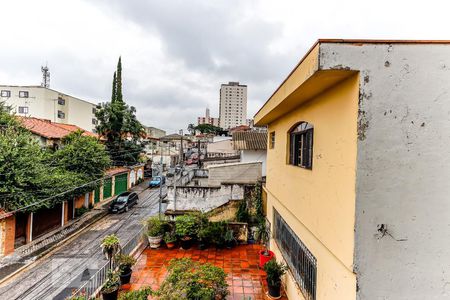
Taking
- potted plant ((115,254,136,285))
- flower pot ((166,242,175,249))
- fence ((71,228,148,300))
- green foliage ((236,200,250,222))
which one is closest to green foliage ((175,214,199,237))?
flower pot ((166,242,175,249))

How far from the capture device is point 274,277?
579cm

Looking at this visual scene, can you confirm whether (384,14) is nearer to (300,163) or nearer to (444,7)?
(444,7)

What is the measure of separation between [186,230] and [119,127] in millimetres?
22816

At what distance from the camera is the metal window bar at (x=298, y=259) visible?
4270 millimetres

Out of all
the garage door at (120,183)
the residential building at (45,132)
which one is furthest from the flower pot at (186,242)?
the garage door at (120,183)

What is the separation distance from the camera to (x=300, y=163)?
17.3ft

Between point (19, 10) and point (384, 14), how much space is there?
1147cm

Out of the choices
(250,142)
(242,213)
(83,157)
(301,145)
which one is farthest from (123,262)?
(83,157)

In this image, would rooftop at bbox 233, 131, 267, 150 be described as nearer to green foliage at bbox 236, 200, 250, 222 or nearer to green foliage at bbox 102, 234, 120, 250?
green foliage at bbox 236, 200, 250, 222

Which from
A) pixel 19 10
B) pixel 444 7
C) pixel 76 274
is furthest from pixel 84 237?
pixel 444 7

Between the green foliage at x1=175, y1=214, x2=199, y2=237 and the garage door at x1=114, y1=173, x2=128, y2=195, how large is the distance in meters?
19.2

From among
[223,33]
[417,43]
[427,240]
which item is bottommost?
[427,240]

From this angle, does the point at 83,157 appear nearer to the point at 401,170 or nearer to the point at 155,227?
the point at 155,227

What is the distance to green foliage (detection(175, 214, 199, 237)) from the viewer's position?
8812mm
